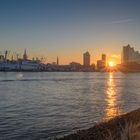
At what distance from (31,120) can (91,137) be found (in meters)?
10.1

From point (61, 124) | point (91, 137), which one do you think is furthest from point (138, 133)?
point (61, 124)

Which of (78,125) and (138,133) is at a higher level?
(138,133)

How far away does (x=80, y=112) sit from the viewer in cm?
3069

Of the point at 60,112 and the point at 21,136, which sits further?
the point at 60,112

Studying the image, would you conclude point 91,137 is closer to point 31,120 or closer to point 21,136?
point 21,136

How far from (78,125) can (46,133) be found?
11.6 ft

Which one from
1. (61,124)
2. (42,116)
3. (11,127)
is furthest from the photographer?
(42,116)

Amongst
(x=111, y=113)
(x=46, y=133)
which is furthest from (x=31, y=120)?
(x=111, y=113)

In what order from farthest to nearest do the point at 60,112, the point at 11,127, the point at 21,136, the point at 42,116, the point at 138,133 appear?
1. the point at 60,112
2. the point at 42,116
3. the point at 11,127
4. the point at 21,136
5. the point at 138,133

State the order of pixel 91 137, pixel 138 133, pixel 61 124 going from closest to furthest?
pixel 138 133
pixel 91 137
pixel 61 124

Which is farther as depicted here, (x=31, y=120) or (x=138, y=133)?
(x=31, y=120)

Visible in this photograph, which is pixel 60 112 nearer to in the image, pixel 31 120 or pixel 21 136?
pixel 31 120

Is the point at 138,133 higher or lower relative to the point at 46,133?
higher

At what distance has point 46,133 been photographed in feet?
68.9
